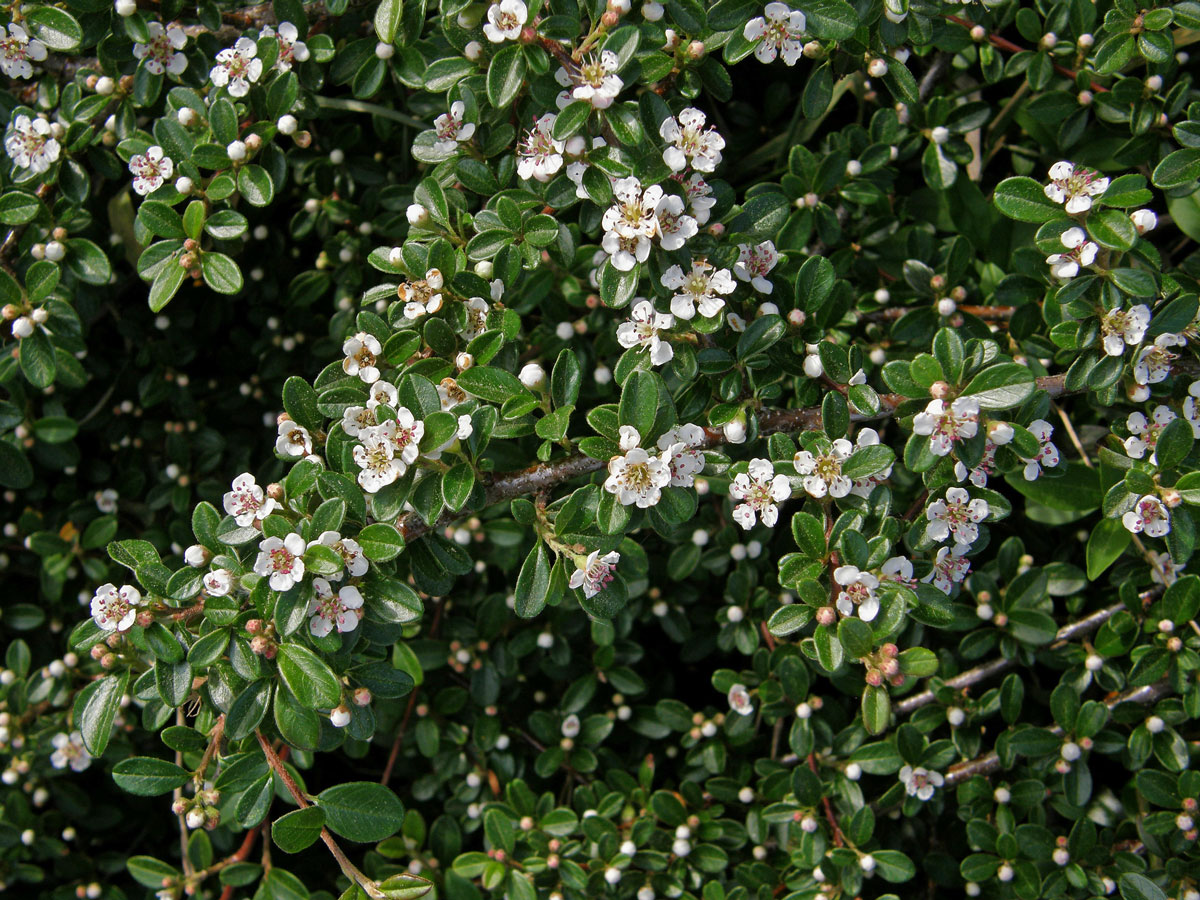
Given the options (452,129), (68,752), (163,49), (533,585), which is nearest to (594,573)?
(533,585)

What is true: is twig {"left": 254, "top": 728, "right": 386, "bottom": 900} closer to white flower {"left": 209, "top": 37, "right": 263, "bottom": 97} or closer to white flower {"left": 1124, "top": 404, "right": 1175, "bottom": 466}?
white flower {"left": 209, "top": 37, "right": 263, "bottom": 97}

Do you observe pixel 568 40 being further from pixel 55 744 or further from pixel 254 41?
pixel 55 744

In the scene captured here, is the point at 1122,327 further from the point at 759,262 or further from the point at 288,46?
the point at 288,46

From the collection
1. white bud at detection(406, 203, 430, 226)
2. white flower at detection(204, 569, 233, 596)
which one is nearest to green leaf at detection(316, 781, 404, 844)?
white flower at detection(204, 569, 233, 596)

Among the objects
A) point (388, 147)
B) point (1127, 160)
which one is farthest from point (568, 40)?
point (1127, 160)

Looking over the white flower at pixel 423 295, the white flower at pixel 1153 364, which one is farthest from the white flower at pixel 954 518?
the white flower at pixel 423 295
